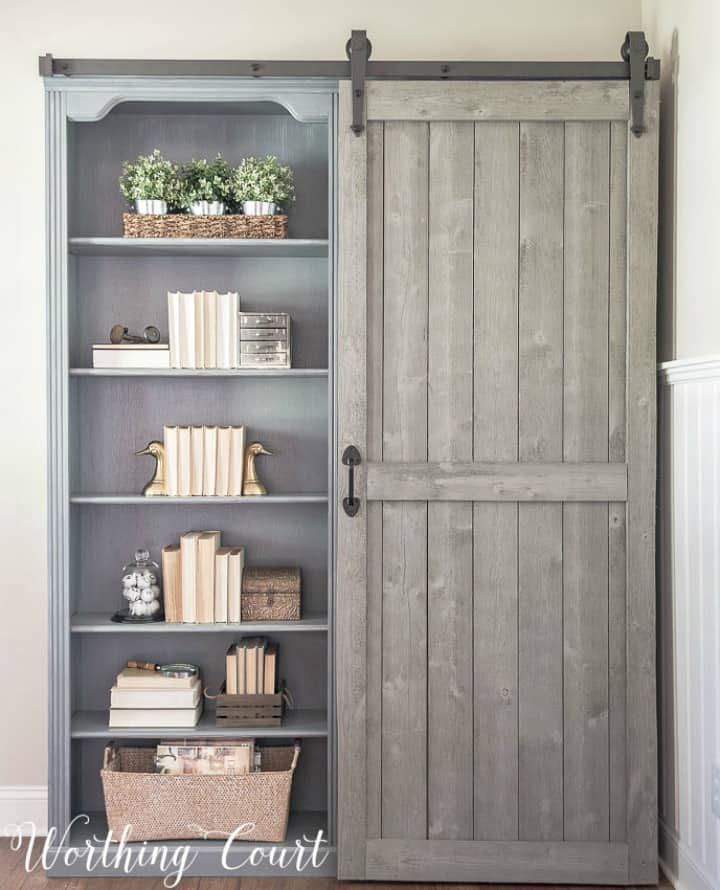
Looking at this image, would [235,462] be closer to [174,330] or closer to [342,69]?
[174,330]

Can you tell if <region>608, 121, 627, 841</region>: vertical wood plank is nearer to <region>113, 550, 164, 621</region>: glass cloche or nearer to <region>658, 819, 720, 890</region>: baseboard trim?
<region>658, 819, 720, 890</region>: baseboard trim

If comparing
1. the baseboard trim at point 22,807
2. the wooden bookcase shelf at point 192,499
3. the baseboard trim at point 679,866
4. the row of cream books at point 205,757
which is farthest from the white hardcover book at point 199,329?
the baseboard trim at point 679,866

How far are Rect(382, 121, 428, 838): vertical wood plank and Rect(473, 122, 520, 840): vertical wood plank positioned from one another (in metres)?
0.15

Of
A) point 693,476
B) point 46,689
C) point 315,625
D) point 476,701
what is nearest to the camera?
point 693,476

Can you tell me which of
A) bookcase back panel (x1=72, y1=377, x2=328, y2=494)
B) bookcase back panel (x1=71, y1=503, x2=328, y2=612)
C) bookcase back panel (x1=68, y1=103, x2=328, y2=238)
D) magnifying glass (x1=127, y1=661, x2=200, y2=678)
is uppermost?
bookcase back panel (x1=68, y1=103, x2=328, y2=238)

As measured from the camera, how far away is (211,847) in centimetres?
267

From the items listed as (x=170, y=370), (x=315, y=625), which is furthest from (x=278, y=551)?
(x=170, y=370)

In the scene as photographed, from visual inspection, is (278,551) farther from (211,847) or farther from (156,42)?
(156,42)

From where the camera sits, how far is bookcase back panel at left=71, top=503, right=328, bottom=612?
2.97 meters

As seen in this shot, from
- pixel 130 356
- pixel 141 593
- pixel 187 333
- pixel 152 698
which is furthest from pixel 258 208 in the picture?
pixel 152 698

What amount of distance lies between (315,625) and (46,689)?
92 centimetres

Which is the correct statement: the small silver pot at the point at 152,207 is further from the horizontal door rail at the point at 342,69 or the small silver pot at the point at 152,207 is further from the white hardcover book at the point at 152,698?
the white hardcover book at the point at 152,698

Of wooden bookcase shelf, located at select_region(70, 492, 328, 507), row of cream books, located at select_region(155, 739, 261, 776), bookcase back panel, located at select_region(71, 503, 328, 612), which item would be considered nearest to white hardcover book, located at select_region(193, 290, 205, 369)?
wooden bookcase shelf, located at select_region(70, 492, 328, 507)

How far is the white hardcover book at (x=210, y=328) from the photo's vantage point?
2750mm
